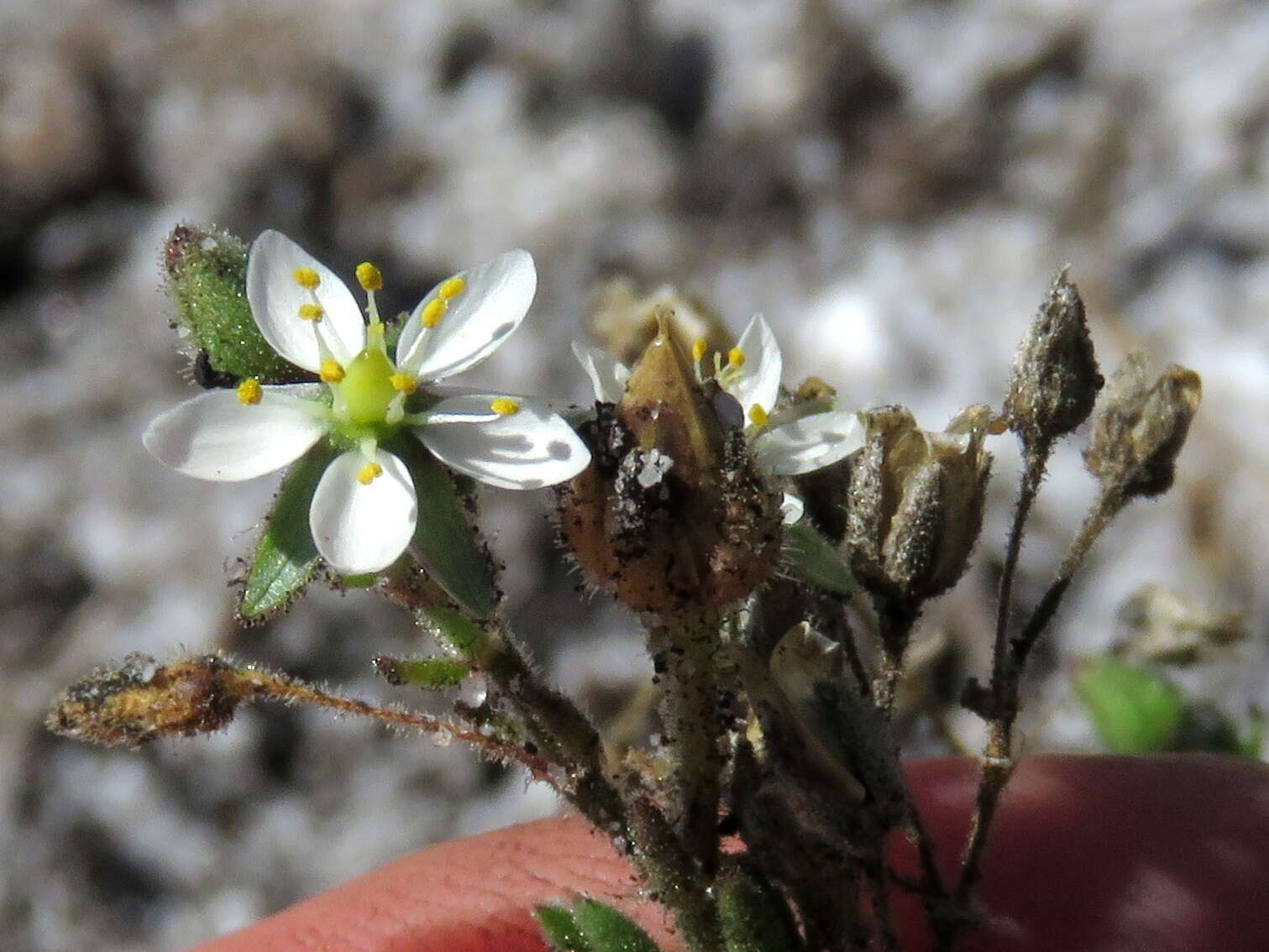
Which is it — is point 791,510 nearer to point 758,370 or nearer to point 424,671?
point 758,370

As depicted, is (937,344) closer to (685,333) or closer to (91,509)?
(685,333)

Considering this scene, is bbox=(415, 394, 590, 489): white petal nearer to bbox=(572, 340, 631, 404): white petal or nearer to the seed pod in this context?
bbox=(572, 340, 631, 404): white petal

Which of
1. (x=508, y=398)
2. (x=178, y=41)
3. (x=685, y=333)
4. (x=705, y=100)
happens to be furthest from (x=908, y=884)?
(x=178, y=41)

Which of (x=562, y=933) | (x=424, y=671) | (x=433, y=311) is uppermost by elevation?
(x=433, y=311)

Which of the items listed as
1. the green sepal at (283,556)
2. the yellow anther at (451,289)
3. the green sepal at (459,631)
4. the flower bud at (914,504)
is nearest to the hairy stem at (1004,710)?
the flower bud at (914,504)

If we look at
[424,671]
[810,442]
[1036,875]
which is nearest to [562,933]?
[424,671]

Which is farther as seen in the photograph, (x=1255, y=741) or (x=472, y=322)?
(x=1255, y=741)

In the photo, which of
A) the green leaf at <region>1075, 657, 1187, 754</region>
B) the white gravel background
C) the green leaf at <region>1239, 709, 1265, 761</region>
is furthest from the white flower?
the white gravel background
